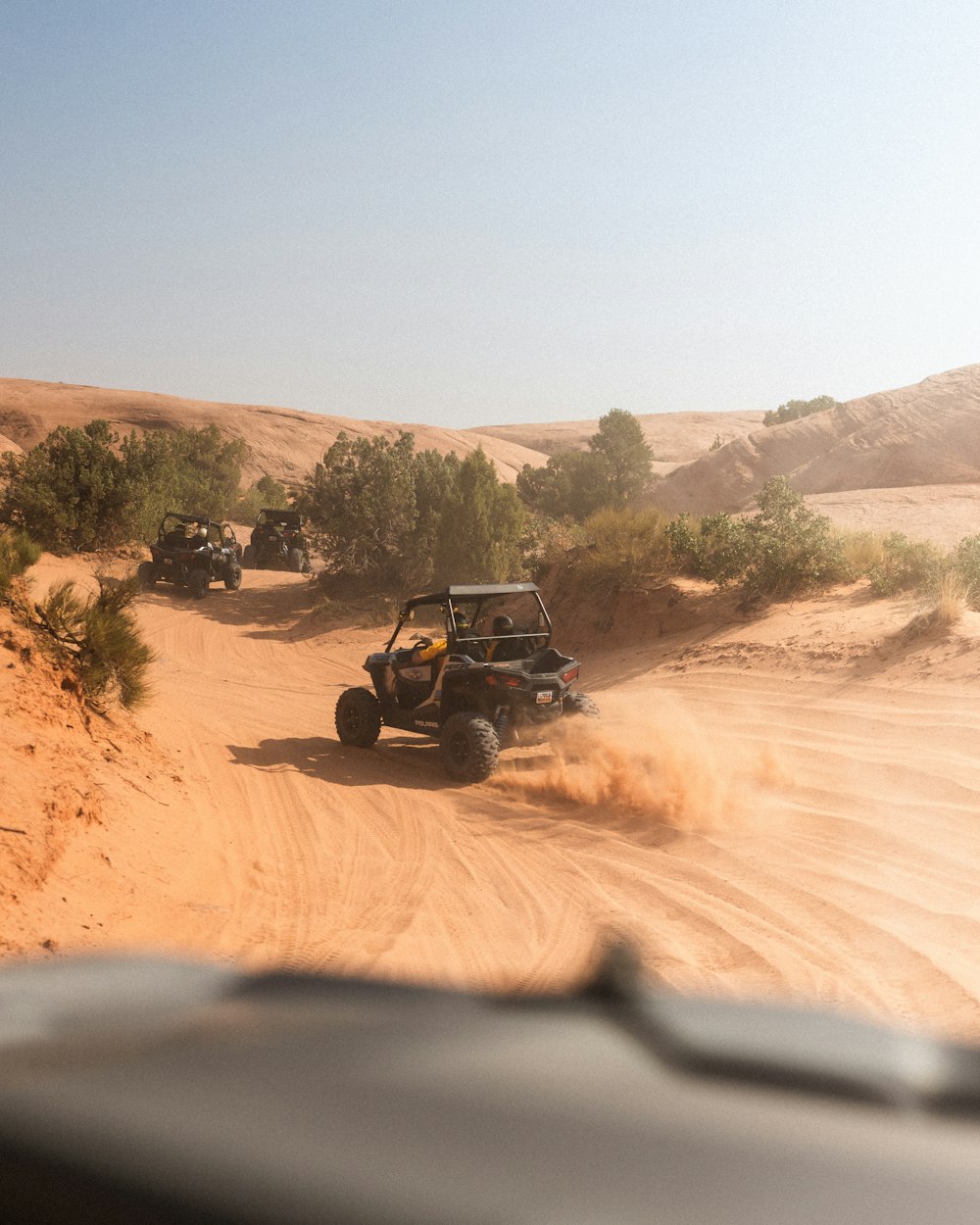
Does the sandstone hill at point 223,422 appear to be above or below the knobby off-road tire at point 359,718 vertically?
above

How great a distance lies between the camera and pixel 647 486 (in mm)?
40062

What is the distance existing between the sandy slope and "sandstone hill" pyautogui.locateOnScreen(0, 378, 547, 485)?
52.3 meters

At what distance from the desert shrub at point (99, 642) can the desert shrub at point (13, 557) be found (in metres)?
0.30

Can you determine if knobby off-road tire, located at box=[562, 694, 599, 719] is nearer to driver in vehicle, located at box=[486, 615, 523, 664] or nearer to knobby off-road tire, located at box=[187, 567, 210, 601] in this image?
driver in vehicle, located at box=[486, 615, 523, 664]

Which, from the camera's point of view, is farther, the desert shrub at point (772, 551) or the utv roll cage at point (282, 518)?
the utv roll cage at point (282, 518)

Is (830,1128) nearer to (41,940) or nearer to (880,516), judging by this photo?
(41,940)

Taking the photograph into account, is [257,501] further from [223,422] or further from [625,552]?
[625,552]

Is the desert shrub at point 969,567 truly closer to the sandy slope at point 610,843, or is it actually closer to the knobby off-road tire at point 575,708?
the sandy slope at point 610,843

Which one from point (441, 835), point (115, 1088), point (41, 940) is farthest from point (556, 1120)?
point (441, 835)

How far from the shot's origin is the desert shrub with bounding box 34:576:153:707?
741 cm

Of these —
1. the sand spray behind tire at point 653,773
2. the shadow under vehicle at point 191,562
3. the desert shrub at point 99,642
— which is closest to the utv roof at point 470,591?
the sand spray behind tire at point 653,773

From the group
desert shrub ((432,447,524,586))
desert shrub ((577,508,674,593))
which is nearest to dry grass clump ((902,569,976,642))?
desert shrub ((577,508,674,593))

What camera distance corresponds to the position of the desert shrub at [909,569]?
1274 cm

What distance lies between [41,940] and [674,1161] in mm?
3872
